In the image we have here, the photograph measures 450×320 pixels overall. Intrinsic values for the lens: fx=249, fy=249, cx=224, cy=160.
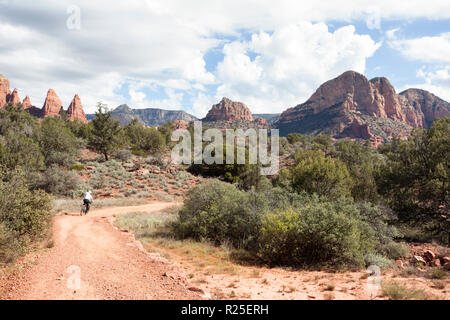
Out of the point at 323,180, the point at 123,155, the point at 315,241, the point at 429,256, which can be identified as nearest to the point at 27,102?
the point at 123,155

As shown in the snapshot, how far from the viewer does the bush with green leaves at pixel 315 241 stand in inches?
347

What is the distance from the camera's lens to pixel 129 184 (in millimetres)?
28391

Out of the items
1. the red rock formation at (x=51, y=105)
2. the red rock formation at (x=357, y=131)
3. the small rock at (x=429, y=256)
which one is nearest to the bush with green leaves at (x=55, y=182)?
the small rock at (x=429, y=256)

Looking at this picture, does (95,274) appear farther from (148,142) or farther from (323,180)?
(148,142)

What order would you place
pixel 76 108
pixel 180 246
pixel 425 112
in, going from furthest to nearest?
pixel 425 112 → pixel 76 108 → pixel 180 246

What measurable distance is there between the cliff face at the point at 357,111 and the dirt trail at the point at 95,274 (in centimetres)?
13828

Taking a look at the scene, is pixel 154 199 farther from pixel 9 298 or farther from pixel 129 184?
pixel 9 298

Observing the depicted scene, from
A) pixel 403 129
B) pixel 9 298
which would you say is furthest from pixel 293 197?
pixel 403 129

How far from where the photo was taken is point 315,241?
9.29 metres

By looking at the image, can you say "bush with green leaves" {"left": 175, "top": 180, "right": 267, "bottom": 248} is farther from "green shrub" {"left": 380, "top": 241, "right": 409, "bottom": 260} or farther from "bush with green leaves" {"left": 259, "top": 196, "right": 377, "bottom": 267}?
"green shrub" {"left": 380, "top": 241, "right": 409, "bottom": 260}

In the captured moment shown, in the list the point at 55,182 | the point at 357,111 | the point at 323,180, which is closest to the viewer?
the point at 323,180

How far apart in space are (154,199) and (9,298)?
2003 centimetres

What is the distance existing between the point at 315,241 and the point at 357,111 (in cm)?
17439

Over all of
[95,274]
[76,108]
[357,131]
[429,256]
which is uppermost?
[76,108]
